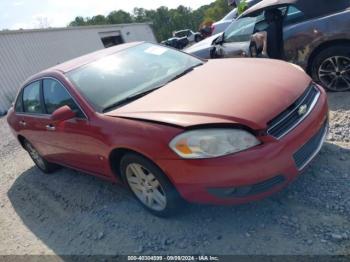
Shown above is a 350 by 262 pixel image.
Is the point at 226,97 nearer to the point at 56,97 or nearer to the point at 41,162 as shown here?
the point at 56,97

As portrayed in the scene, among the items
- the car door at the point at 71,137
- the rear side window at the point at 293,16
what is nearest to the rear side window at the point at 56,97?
the car door at the point at 71,137

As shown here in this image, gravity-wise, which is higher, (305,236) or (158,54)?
(158,54)

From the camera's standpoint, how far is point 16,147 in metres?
7.92

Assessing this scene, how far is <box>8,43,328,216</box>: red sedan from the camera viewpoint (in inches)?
105

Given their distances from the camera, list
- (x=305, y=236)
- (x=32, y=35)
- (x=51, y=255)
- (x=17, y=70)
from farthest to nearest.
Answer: (x=32, y=35) < (x=17, y=70) < (x=51, y=255) < (x=305, y=236)

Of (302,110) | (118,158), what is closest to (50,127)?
(118,158)

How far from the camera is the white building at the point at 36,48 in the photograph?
17016 millimetres

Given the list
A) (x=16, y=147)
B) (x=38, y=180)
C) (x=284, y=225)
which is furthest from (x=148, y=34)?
(x=284, y=225)

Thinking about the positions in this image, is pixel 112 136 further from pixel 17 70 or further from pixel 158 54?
pixel 17 70

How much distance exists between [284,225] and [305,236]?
0.21 metres

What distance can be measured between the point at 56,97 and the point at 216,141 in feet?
7.51

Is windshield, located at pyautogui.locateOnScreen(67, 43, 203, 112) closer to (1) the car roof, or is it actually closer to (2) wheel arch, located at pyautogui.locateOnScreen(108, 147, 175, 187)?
(2) wheel arch, located at pyautogui.locateOnScreen(108, 147, 175, 187)

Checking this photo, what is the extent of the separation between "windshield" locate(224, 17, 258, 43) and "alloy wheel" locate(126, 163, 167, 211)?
3.59 metres

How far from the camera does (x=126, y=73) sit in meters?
3.86
